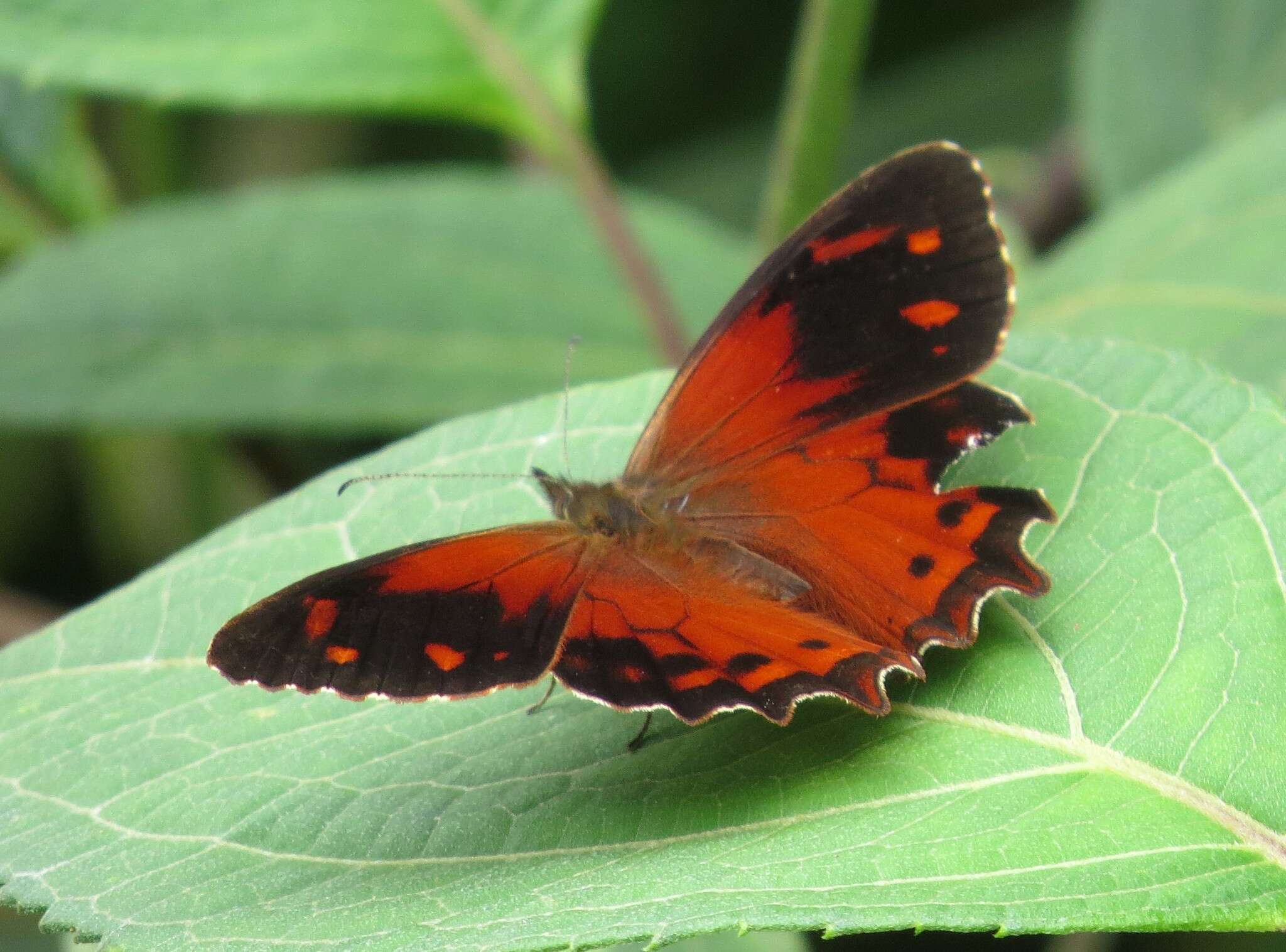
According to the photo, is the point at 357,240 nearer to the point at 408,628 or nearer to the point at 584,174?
the point at 584,174

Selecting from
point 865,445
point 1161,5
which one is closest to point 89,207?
point 865,445

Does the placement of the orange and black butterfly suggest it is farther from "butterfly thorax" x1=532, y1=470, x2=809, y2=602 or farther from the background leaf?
the background leaf

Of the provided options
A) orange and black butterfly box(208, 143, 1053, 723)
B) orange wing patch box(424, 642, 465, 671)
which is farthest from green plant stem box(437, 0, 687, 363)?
orange wing patch box(424, 642, 465, 671)

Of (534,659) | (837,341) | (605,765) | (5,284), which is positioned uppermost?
(5,284)

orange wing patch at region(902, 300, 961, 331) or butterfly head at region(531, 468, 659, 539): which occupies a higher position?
orange wing patch at region(902, 300, 961, 331)

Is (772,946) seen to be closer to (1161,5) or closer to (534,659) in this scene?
(534,659)

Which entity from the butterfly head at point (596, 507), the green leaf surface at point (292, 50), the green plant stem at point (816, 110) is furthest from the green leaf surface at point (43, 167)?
the butterfly head at point (596, 507)

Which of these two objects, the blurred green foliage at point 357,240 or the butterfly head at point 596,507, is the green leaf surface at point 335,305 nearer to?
the blurred green foliage at point 357,240

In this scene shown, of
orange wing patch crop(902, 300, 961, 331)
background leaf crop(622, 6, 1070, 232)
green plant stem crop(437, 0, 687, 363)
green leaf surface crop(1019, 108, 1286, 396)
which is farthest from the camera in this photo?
background leaf crop(622, 6, 1070, 232)
